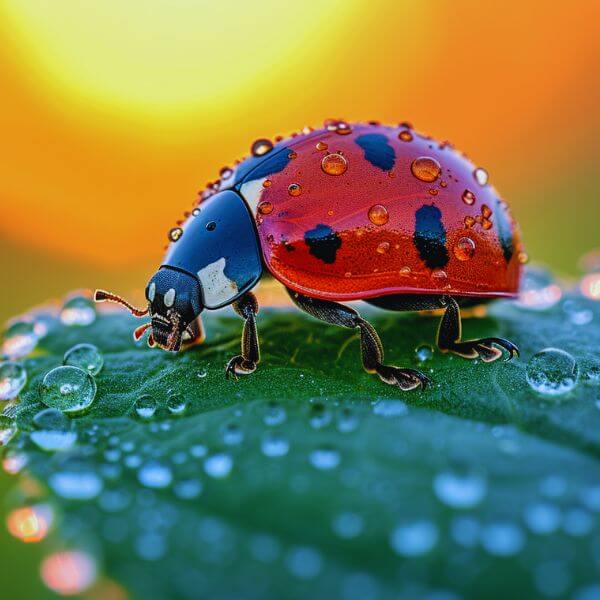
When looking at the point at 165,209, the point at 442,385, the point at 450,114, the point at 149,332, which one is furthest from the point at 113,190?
the point at 442,385

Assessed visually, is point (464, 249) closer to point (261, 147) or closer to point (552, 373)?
point (552, 373)

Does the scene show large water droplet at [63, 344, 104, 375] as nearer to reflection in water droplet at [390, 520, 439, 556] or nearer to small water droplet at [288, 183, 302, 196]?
small water droplet at [288, 183, 302, 196]

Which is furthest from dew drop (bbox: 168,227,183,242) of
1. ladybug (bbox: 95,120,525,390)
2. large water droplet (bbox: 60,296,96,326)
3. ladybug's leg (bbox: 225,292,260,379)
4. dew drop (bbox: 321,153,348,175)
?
dew drop (bbox: 321,153,348,175)

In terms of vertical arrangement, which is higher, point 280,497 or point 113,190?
point 280,497

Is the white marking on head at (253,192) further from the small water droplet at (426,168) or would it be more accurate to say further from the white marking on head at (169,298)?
the small water droplet at (426,168)

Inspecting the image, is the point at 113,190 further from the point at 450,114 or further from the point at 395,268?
the point at 395,268

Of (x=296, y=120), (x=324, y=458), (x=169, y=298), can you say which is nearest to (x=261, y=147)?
(x=169, y=298)
